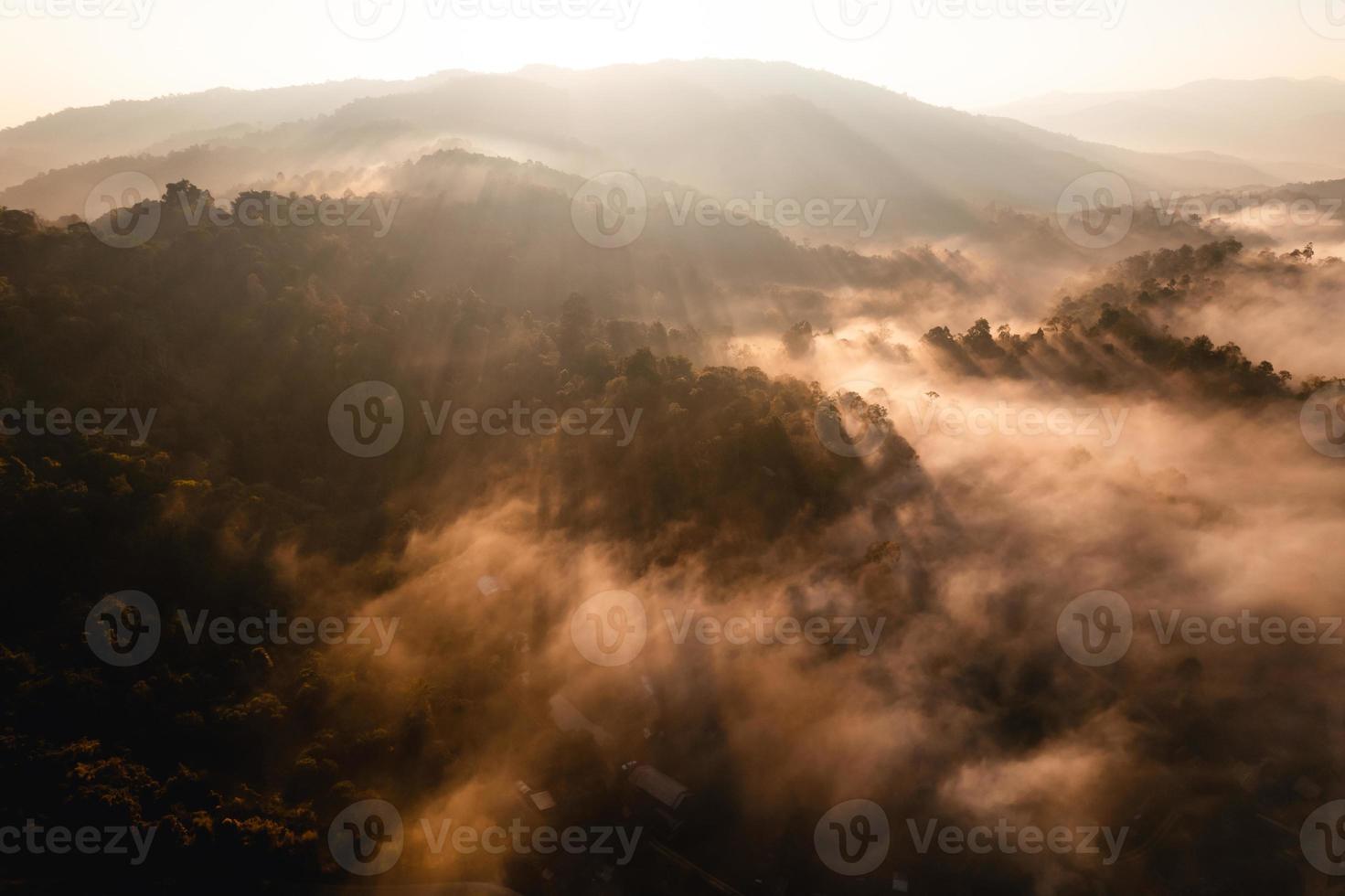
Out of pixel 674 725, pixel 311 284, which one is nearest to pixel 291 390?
pixel 311 284

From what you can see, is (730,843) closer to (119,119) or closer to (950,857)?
(950,857)
